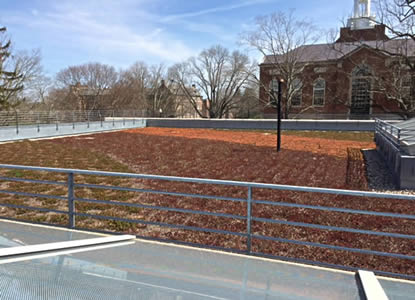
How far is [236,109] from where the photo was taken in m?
62.6

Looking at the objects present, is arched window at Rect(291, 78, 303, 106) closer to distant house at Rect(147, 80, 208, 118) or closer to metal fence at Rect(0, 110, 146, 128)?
distant house at Rect(147, 80, 208, 118)

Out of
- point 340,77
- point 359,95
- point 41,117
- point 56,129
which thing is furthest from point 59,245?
point 340,77

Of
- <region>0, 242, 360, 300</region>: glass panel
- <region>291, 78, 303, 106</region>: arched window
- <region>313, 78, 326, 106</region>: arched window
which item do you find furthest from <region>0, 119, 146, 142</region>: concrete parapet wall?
<region>313, 78, 326, 106</region>: arched window

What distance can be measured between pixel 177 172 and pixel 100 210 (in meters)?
4.54

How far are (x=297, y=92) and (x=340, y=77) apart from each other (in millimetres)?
6399

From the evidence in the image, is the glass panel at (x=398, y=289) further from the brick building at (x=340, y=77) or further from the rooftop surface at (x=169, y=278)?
the brick building at (x=340, y=77)

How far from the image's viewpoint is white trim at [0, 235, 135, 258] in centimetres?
315

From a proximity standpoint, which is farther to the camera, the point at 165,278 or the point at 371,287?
the point at 165,278

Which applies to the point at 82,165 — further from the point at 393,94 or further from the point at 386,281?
the point at 393,94

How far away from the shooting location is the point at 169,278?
2.84 meters

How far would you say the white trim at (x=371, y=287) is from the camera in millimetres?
2516

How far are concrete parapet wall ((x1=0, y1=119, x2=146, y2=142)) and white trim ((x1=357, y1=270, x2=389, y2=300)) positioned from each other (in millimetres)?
22768

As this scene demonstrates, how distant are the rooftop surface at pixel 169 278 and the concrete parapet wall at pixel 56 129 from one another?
68.3ft

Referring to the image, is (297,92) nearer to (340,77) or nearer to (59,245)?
(340,77)
